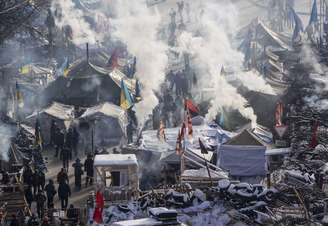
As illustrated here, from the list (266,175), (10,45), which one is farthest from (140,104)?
(10,45)

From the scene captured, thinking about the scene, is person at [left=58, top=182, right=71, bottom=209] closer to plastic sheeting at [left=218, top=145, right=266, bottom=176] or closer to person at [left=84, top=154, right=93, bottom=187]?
person at [left=84, top=154, right=93, bottom=187]

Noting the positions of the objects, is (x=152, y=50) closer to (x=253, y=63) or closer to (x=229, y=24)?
(x=253, y=63)

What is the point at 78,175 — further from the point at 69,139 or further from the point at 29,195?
the point at 69,139

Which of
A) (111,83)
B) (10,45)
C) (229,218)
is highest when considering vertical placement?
(10,45)

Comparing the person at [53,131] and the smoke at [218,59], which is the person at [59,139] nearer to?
the person at [53,131]

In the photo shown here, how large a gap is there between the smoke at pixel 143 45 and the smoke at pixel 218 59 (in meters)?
2.08

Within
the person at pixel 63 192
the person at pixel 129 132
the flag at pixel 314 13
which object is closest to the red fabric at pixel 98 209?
the person at pixel 63 192

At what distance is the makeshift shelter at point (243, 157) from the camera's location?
22359 millimetres

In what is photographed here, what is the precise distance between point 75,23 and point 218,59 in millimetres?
14089

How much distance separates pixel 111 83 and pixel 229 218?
16.4m

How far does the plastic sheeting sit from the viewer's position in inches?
880

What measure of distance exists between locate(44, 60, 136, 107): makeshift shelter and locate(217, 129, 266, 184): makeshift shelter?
1036cm

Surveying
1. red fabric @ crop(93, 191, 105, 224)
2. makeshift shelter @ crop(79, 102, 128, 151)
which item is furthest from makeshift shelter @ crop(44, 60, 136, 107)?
red fabric @ crop(93, 191, 105, 224)

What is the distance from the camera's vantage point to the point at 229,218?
1778cm
